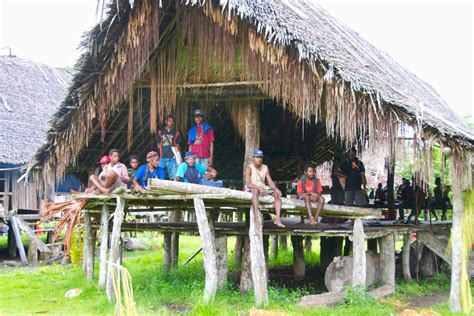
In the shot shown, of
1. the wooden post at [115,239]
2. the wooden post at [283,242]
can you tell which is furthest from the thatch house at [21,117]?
the wooden post at [115,239]

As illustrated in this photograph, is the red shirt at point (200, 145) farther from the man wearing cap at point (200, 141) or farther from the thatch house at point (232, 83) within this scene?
the thatch house at point (232, 83)

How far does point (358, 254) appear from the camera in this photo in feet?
30.5

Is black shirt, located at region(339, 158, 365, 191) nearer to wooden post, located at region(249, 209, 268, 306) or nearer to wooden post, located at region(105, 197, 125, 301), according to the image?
wooden post, located at region(249, 209, 268, 306)

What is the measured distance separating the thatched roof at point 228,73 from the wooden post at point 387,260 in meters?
2.12

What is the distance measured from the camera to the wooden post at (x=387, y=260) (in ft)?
34.3

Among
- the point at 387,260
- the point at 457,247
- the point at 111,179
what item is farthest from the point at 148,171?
the point at 457,247

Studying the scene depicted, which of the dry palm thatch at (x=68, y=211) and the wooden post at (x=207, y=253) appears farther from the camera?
the dry palm thatch at (x=68, y=211)

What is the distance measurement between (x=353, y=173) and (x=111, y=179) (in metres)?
4.09

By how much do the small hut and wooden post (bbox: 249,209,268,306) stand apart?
30.8ft

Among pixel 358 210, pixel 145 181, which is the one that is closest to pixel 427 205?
pixel 358 210

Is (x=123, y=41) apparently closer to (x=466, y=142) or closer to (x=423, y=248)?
(x=466, y=142)

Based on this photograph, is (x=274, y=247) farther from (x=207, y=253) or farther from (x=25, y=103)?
(x=25, y=103)

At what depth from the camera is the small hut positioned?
18.2 metres

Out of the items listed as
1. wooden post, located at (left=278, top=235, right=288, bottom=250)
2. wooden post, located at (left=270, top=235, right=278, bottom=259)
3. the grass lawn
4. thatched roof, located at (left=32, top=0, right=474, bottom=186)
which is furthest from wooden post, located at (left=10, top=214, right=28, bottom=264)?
thatched roof, located at (left=32, top=0, right=474, bottom=186)
